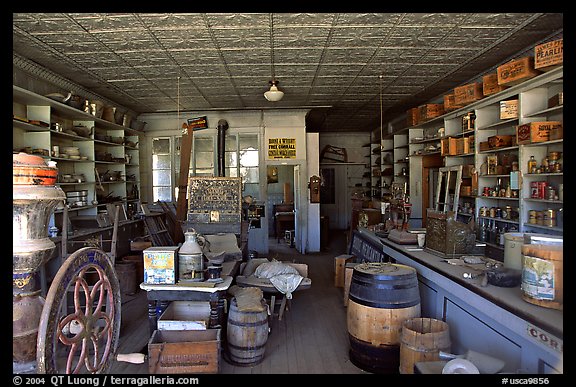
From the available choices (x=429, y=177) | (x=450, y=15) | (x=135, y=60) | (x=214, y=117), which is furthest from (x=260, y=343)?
(x=214, y=117)

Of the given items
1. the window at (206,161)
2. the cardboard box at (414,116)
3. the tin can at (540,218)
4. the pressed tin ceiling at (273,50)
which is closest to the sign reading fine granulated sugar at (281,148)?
the window at (206,161)

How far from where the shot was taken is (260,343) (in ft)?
11.8

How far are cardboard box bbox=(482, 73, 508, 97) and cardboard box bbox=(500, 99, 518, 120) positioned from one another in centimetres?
23

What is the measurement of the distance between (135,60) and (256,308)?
13.2 ft

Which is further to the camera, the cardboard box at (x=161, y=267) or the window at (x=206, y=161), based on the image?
the window at (x=206, y=161)

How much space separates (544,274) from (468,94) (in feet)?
15.5

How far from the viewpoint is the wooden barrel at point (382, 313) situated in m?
3.15

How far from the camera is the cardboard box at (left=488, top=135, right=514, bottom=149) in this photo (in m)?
5.55

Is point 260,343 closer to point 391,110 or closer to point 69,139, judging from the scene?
point 69,139

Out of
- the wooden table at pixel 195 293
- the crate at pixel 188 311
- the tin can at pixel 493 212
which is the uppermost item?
the tin can at pixel 493 212

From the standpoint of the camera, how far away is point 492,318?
2615mm

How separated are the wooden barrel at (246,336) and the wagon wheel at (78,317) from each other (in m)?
1.09

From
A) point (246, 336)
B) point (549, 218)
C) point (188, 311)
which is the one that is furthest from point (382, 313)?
point (549, 218)

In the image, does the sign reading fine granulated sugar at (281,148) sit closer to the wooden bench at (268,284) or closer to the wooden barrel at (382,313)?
the wooden bench at (268,284)
